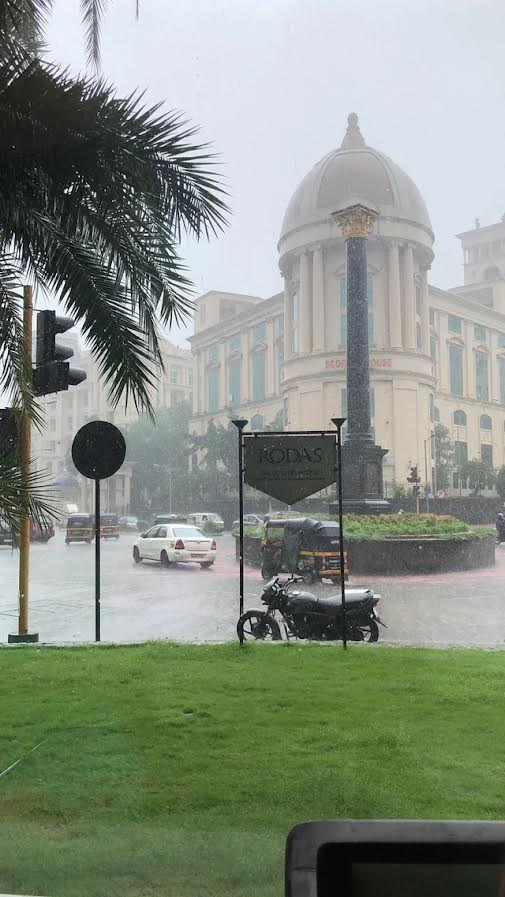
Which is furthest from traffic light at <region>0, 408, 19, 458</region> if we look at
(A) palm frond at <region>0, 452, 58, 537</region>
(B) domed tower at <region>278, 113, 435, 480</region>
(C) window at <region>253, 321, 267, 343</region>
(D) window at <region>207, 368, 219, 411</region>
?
(C) window at <region>253, 321, 267, 343</region>

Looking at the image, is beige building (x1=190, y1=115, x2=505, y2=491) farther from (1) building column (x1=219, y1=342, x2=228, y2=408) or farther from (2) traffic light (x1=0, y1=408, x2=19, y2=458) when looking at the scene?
(2) traffic light (x1=0, y1=408, x2=19, y2=458)

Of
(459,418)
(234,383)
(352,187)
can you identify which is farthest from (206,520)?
(459,418)

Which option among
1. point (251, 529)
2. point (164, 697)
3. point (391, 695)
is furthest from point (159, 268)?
point (251, 529)

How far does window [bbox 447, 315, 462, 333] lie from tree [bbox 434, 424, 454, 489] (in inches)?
354

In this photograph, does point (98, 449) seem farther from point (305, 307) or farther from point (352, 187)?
point (352, 187)

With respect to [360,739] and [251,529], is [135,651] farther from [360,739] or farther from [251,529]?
[251,529]

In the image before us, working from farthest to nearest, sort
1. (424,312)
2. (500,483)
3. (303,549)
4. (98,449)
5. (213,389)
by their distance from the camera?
(424,312) → (500,483) → (213,389) → (303,549) → (98,449)

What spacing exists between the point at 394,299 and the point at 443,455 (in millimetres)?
11904

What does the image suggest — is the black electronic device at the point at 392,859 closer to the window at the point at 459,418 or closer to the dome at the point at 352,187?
the dome at the point at 352,187

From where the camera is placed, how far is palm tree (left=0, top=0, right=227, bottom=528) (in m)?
5.13

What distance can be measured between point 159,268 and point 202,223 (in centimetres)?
52

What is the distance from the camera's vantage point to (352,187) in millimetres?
43062

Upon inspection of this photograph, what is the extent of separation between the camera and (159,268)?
20.7 ft

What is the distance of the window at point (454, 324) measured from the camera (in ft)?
189
